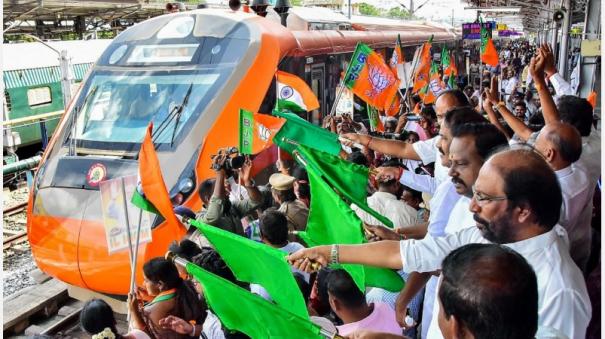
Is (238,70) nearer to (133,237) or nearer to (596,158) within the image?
(133,237)

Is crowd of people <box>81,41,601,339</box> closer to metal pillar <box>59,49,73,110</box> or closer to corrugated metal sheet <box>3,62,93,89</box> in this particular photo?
metal pillar <box>59,49,73,110</box>

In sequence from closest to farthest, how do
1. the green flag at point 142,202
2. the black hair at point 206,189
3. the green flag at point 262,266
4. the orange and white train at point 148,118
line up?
1. the green flag at point 262,266
2. the green flag at point 142,202
3. the black hair at point 206,189
4. the orange and white train at point 148,118

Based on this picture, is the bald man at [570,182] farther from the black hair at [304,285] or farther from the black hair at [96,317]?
the black hair at [96,317]

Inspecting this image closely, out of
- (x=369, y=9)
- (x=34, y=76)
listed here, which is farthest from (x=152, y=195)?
(x=369, y=9)

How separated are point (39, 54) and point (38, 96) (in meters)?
1.03

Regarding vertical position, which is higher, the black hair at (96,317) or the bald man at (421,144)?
the bald man at (421,144)

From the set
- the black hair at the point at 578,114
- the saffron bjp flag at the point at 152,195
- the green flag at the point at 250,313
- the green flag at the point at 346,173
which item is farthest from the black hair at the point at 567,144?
the saffron bjp flag at the point at 152,195

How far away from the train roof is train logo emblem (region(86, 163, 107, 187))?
25.8ft

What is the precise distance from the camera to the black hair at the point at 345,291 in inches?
103

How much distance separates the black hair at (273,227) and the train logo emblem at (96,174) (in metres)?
2.45

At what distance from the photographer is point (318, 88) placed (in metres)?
8.02

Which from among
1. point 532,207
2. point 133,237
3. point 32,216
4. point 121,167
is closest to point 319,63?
point 121,167

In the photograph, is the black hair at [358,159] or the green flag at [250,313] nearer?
the green flag at [250,313]

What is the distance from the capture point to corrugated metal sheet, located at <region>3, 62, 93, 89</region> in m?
12.2
